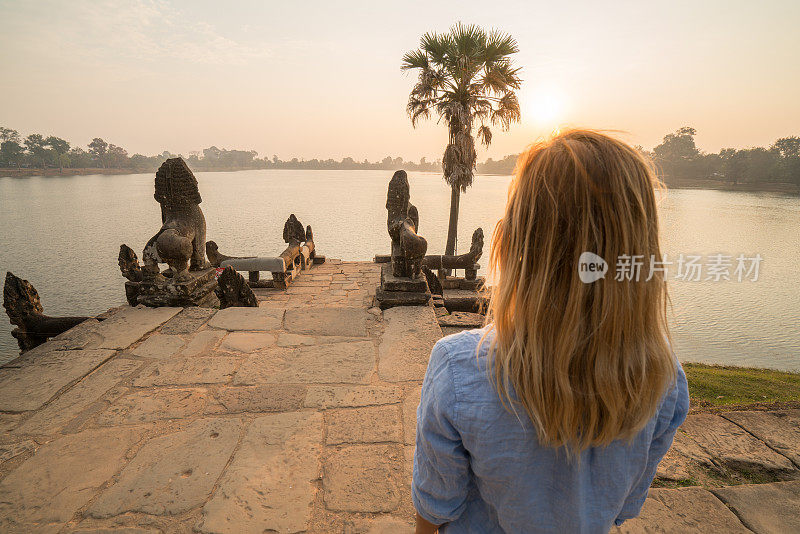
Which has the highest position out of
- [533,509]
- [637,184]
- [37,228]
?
[637,184]

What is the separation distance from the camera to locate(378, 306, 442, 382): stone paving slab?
8.98ft

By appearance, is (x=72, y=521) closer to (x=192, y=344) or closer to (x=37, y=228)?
(x=192, y=344)

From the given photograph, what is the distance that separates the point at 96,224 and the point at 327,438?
24.3m

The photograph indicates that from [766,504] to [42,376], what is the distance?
439cm

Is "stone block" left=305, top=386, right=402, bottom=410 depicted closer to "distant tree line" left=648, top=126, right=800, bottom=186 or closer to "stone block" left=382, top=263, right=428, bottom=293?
"stone block" left=382, top=263, right=428, bottom=293

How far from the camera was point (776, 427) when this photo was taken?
8.28 ft

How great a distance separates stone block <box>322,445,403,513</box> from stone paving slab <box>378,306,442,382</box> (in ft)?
2.37

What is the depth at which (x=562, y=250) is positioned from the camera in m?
0.64

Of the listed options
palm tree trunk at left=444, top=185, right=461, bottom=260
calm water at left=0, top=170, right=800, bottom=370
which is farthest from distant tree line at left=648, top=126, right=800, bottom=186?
palm tree trunk at left=444, top=185, right=461, bottom=260

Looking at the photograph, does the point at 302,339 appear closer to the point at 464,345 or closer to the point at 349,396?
the point at 349,396

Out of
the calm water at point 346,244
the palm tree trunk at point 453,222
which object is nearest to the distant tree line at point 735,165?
the calm water at point 346,244

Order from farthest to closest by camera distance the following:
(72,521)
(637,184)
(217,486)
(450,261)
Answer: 1. (450,261)
2. (217,486)
3. (72,521)
4. (637,184)

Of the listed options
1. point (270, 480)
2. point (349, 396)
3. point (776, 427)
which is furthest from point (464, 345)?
point (776, 427)

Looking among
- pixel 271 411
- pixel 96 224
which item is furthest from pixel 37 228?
pixel 271 411
